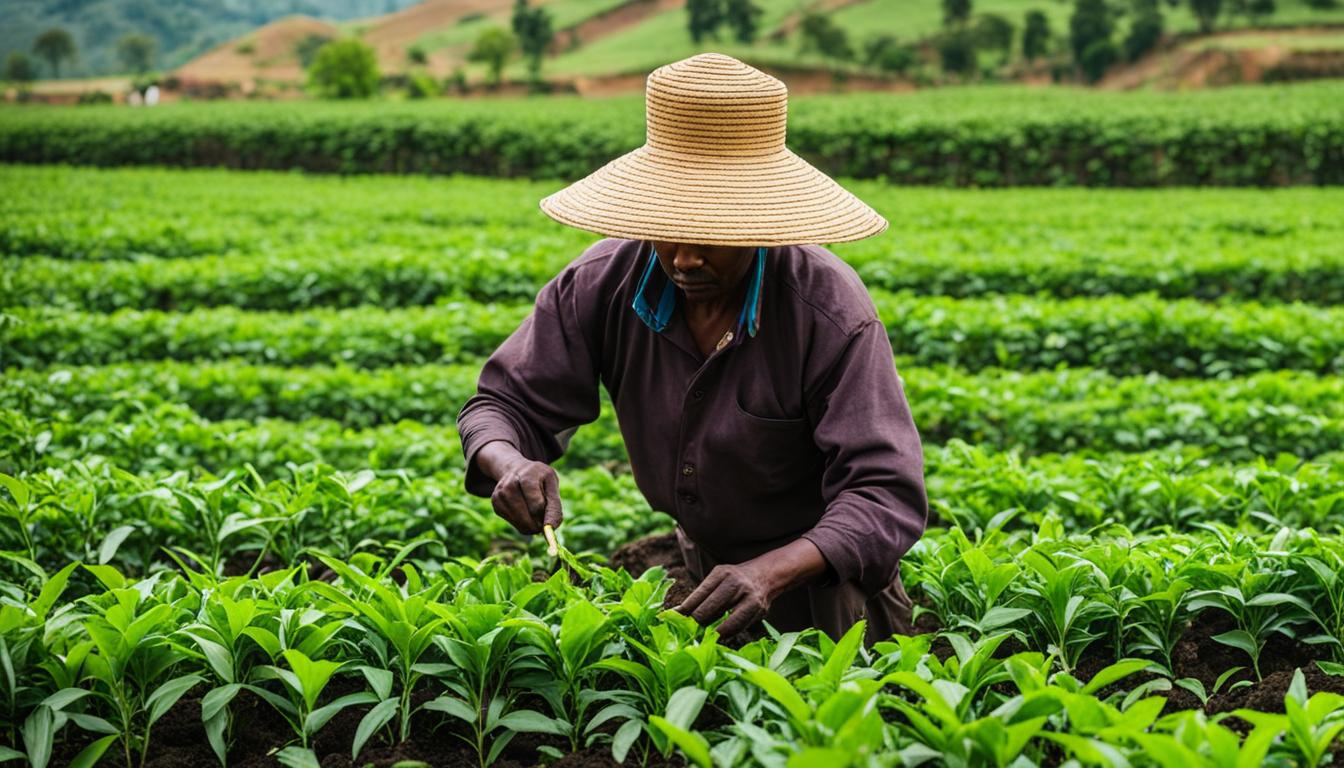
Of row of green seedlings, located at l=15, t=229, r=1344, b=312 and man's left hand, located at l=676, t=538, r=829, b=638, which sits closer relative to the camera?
man's left hand, located at l=676, t=538, r=829, b=638

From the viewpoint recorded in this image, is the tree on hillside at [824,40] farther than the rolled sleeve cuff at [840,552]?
Yes

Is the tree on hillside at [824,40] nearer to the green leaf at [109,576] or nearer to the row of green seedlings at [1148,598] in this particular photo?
the row of green seedlings at [1148,598]

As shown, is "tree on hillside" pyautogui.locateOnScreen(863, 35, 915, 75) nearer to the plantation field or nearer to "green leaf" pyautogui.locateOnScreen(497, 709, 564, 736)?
the plantation field

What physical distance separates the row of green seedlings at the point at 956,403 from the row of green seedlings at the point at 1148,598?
3.07 meters

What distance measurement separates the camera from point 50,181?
2084cm

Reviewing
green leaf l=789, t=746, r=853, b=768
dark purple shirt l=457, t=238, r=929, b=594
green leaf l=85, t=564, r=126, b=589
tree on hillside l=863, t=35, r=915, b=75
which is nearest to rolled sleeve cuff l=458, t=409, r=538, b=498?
dark purple shirt l=457, t=238, r=929, b=594

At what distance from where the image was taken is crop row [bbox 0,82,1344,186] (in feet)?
69.3

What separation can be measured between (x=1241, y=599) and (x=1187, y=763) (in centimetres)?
99

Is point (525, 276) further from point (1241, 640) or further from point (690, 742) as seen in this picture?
point (690, 742)

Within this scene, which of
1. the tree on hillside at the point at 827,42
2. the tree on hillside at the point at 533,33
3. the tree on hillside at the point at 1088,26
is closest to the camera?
the tree on hillside at the point at 1088,26

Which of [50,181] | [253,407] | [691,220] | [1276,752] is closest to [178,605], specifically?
[691,220]

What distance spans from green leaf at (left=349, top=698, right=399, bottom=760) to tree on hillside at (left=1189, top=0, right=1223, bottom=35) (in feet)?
166

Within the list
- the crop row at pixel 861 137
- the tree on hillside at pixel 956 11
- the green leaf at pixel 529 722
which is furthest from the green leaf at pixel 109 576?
the tree on hillside at pixel 956 11

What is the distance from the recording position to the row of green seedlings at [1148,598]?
2607 millimetres
